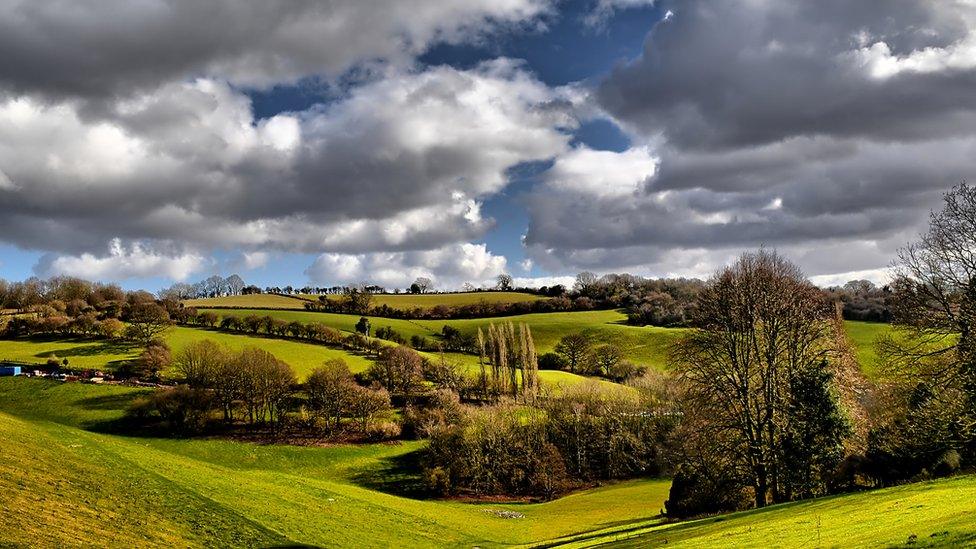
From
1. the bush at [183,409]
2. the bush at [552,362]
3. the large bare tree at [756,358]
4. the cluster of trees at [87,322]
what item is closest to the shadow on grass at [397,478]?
the bush at [183,409]

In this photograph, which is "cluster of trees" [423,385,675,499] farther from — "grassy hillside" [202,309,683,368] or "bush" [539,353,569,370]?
"grassy hillside" [202,309,683,368]

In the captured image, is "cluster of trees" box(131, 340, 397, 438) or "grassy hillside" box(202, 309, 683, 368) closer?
"cluster of trees" box(131, 340, 397, 438)

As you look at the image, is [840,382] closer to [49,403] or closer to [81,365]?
[49,403]

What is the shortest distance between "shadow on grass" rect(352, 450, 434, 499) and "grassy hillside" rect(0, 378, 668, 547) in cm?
32

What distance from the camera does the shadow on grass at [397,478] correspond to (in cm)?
7681

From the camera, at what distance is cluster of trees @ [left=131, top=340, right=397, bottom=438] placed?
279 feet

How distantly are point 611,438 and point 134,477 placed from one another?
230 feet

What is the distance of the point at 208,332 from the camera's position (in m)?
143

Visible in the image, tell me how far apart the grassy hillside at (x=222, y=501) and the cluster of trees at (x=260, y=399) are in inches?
246

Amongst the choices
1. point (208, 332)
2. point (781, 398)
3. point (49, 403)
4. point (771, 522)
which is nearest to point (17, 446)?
point (771, 522)

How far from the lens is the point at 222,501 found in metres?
40.7

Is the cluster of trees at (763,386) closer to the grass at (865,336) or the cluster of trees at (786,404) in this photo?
the cluster of trees at (786,404)

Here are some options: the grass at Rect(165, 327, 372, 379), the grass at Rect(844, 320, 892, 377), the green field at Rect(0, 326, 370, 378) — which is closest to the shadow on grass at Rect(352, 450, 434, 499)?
the grass at Rect(165, 327, 372, 379)

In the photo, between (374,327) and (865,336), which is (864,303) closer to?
(865,336)
